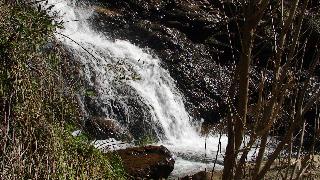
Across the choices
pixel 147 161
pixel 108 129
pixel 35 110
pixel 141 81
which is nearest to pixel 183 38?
pixel 141 81

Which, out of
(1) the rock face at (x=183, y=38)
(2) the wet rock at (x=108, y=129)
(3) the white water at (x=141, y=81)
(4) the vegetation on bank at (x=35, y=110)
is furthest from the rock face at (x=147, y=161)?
(1) the rock face at (x=183, y=38)

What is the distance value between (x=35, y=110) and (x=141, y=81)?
306 inches

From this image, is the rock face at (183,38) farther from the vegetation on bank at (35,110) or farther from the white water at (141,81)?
the vegetation on bank at (35,110)

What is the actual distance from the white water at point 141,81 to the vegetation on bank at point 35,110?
5339 millimetres

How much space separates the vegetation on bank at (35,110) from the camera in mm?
3549

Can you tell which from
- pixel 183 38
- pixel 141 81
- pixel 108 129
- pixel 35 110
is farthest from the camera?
pixel 183 38

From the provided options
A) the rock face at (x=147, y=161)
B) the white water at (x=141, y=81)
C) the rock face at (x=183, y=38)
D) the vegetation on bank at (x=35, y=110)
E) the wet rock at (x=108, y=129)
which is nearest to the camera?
the vegetation on bank at (x=35, y=110)

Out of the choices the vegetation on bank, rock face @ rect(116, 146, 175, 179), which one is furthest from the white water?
the vegetation on bank

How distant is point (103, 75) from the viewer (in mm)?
10898

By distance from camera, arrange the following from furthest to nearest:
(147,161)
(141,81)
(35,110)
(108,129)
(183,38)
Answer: (183,38) → (141,81) → (108,129) → (147,161) → (35,110)

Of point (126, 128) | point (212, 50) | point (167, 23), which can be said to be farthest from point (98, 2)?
point (126, 128)

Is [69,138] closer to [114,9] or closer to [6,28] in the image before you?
[6,28]

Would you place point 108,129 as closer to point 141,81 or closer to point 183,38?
point 141,81

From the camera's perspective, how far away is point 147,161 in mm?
6496
